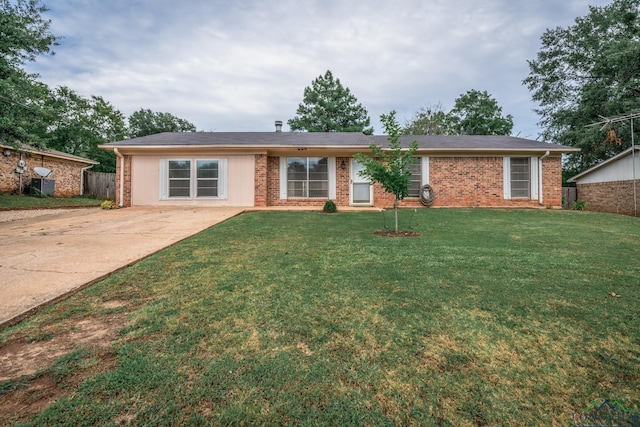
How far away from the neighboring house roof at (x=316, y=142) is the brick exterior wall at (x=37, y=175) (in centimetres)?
756

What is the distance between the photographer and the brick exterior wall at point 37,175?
13.8 metres

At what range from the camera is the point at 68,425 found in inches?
47.1

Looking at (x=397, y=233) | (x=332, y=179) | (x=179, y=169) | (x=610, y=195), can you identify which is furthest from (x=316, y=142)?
(x=610, y=195)

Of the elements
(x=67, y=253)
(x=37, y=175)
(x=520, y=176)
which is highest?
(x=37, y=175)

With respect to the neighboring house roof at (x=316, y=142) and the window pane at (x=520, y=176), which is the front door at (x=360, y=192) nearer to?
the neighboring house roof at (x=316, y=142)

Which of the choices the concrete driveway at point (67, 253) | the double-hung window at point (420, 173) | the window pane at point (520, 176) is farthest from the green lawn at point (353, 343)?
the window pane at point (520, 176)

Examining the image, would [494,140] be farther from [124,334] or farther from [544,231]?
[124,334]

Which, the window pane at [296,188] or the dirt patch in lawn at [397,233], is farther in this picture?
the window pane at [296,188]

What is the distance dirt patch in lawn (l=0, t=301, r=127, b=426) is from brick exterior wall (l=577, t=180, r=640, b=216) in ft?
57.1

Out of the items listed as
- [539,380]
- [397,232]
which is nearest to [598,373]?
[539,380]

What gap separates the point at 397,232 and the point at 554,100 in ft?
71.4

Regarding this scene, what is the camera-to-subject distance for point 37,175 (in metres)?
15.3

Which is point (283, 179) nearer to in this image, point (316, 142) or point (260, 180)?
point (260, 180)

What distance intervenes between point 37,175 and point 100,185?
331 cm
